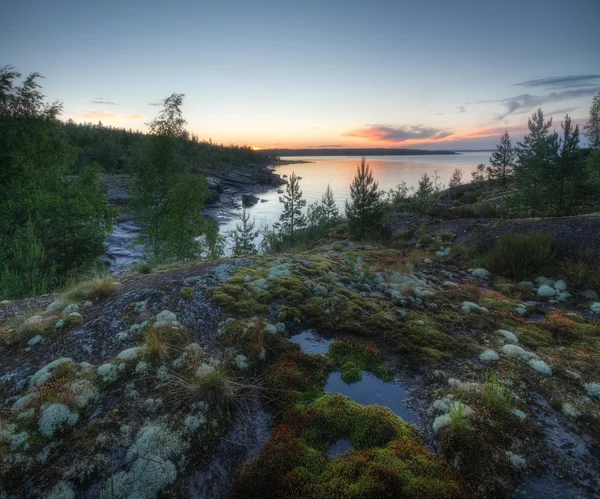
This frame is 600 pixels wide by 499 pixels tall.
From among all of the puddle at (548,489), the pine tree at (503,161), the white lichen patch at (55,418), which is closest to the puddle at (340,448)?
the puddle at (548,489)

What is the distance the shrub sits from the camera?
10477 mm

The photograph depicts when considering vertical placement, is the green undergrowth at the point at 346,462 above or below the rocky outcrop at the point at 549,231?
below

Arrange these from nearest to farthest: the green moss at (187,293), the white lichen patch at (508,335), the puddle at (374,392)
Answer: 1. the puddle at (374,392)
2. the white lichen patch at (508,335)
3. the green moss at (187,293)

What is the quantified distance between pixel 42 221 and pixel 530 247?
63.8 ft

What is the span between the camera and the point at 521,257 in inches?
420

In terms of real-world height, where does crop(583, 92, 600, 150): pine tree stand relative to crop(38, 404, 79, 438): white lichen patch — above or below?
above

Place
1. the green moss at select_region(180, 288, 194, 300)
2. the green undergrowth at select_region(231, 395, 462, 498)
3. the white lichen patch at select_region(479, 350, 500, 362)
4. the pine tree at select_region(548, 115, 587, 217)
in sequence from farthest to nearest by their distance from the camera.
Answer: the pine tree at select_region(548, 115, 587, 217), the green moss at select_region(180, 288, 194, 300), the white lichen patch at select_region(479, 350, 500, 362), the green undergrowth at select_region(231, 395, 462, 498)

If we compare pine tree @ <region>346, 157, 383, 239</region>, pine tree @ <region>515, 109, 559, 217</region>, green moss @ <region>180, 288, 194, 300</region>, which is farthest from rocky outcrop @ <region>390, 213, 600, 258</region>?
green moss @ <region>180, 288, 194, 300</region>

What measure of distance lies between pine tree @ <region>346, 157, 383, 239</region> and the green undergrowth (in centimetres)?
1724

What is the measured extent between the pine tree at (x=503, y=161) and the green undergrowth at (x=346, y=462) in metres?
47.0

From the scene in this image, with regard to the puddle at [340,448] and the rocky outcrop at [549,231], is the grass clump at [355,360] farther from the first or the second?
the rocky outcrop at [549,231]

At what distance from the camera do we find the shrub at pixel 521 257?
10477mm

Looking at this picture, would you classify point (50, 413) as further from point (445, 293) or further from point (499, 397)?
point (445, 293)

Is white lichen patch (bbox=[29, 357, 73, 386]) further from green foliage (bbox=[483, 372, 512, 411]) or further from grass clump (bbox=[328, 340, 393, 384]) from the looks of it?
green foliage (bbox=[483, 372, 512, 411])
